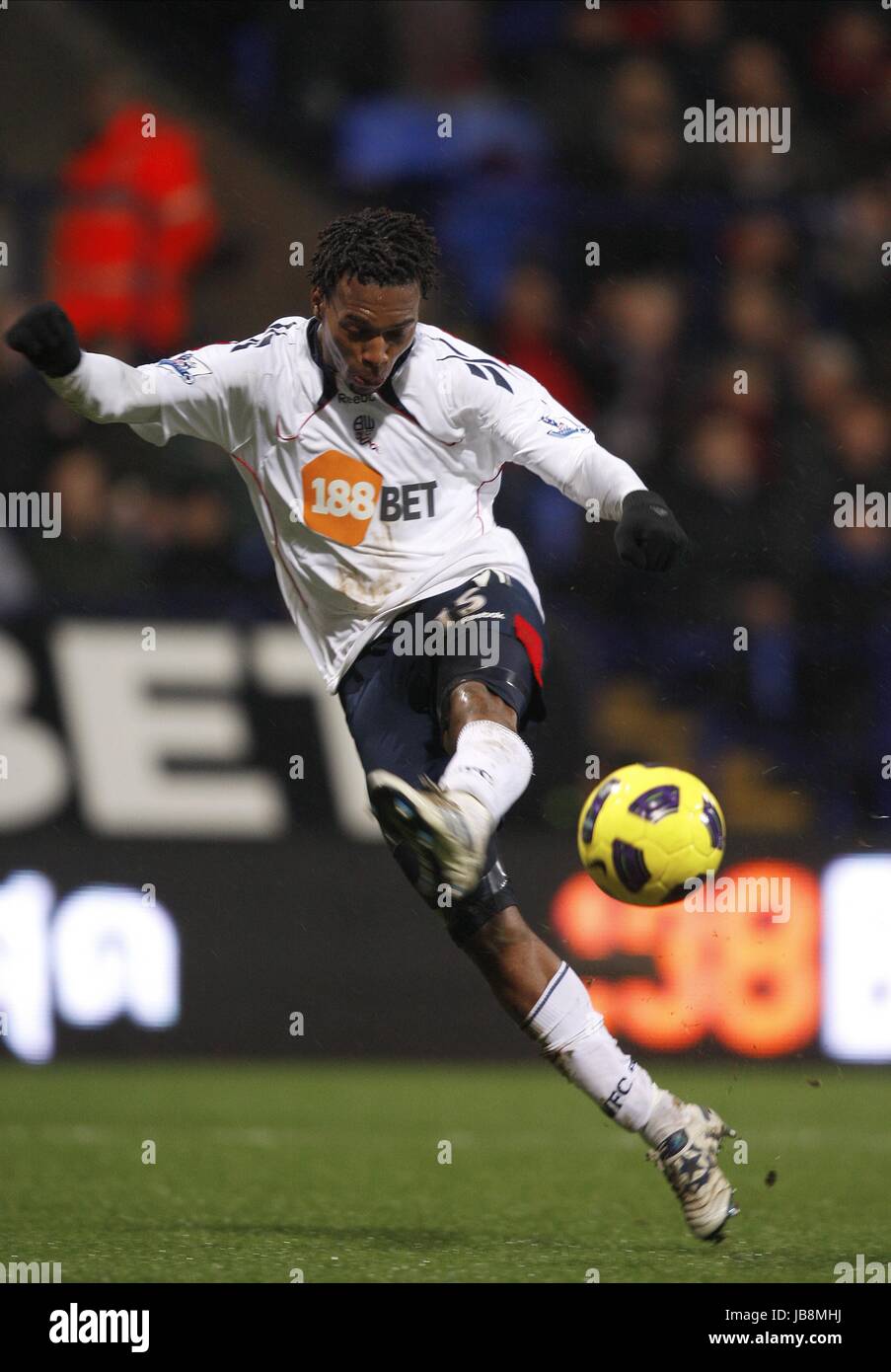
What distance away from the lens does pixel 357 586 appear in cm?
521

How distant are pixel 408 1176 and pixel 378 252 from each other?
282 cm

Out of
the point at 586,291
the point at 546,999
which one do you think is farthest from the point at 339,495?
the point at 586,291

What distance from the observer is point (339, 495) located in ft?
16.9

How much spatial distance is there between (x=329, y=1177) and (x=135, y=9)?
7.97 meters

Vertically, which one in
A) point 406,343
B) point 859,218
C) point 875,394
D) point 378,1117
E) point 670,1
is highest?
point 670,1

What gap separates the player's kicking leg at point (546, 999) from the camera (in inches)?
183

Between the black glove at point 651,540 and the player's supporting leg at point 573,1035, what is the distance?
1.69ft

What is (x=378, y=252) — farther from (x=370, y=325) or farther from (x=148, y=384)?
(x=148, y=384)

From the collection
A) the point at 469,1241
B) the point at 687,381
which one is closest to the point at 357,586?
the point at 469,1241

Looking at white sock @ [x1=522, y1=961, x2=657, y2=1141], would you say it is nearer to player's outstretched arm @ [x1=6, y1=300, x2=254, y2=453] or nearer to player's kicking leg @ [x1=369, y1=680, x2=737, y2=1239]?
player's kicking leg @ [x1=369, y1=680, x2=737, y2=1239]

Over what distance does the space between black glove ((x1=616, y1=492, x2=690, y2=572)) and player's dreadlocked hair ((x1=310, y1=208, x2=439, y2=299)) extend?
830 millimetres
